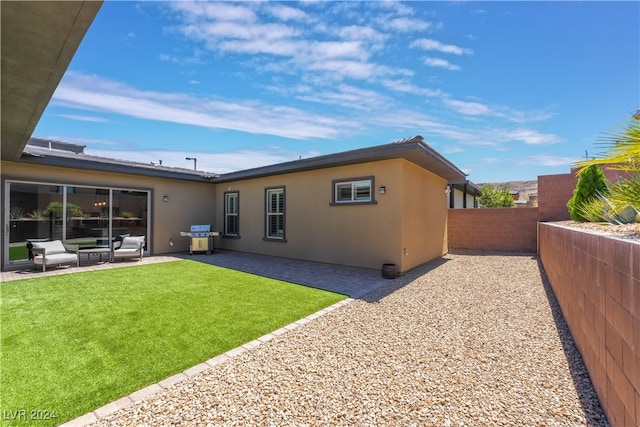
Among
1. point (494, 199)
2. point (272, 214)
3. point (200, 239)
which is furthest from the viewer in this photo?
point (494, 199)

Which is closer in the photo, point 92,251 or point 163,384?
point 163,384

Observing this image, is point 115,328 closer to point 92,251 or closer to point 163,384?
point 163,384

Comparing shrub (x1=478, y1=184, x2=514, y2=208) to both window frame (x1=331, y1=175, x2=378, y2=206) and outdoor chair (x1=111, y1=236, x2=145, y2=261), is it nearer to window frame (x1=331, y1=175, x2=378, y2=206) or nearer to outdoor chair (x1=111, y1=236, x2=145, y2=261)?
window frame (x1=331, y1=175, x2=378, y2=206)

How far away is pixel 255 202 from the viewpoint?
39.2 feet

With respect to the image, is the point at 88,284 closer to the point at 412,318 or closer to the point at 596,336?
the point at 412,318

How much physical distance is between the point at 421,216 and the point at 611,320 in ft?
23.6

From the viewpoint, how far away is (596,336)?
8.89ft

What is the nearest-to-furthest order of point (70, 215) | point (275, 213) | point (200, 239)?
point (70, 215) < point (275, 213) < point (200, 239)

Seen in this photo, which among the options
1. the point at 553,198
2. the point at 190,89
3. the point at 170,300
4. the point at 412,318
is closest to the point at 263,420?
the point at 412,318

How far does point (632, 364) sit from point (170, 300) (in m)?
A: 6.17

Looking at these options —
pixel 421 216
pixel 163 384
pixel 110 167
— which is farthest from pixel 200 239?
pixel 163 384

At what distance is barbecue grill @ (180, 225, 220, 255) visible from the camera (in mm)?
11680

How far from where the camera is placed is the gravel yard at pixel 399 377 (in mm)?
2385

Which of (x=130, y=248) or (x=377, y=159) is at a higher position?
(x=377, y=159)
